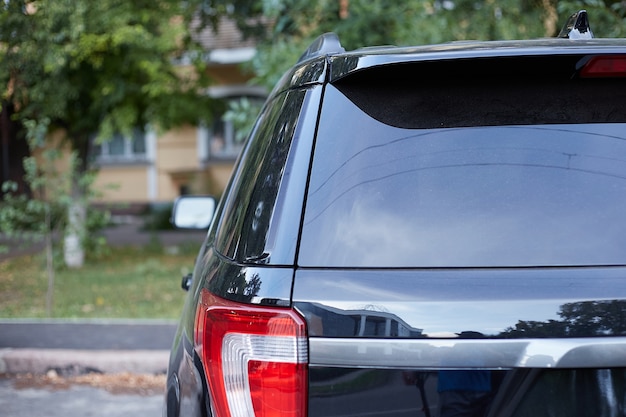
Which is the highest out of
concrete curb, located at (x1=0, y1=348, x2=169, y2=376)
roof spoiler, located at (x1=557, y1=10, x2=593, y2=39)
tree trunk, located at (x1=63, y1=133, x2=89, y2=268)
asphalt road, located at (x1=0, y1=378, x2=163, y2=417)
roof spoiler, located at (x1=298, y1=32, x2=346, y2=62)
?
roof spoiler, located at (x1=557, y1=10, x2=593, y2=39)

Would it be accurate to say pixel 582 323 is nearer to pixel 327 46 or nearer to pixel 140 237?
pixel 327 46

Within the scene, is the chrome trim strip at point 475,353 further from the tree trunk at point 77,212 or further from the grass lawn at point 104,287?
the tree trunk at point 77,212

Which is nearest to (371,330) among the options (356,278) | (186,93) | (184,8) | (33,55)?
(356,278)

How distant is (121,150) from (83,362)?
44.5 ft

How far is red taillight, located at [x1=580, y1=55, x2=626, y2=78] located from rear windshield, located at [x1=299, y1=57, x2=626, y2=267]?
44 mm

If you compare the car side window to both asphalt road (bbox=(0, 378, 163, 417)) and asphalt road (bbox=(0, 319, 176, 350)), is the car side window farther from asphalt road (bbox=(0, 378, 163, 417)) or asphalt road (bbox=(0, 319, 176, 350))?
asphalt road (bbox=(0, 319, 176, 350))

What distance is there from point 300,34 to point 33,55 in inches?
123

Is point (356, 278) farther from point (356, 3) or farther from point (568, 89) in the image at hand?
point (356, 3)

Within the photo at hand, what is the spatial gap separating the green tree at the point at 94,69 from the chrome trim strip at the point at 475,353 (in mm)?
6371

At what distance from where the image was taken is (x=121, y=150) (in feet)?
59.7

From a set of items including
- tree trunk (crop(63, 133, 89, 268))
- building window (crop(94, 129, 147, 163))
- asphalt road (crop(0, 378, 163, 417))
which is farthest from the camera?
building window (crop(94, 129, 147, 163))

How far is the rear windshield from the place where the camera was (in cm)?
147

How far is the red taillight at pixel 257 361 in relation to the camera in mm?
1417

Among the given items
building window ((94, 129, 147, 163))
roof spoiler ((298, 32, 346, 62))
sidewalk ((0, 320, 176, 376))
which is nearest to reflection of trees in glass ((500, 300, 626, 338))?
roof spoiler ((298, 32, 346, 62))
